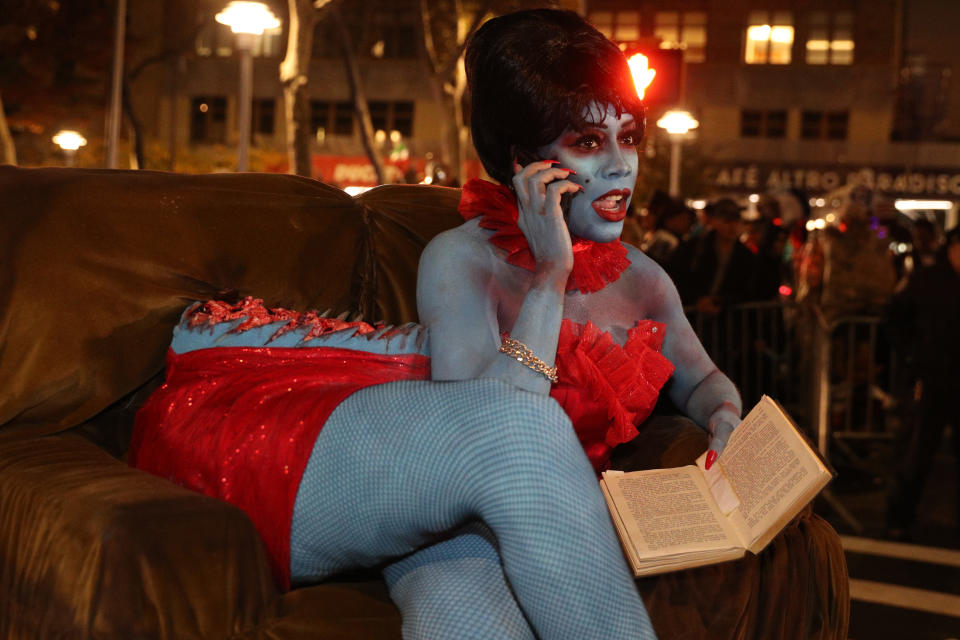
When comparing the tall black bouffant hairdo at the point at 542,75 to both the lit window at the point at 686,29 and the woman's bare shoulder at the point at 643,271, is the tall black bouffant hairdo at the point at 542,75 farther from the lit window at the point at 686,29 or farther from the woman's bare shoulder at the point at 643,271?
the lit window at the point at 686,29

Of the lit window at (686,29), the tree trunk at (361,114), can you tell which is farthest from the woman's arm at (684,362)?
the lit window at (686,29)

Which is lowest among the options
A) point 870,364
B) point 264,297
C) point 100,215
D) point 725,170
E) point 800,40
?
point 870,364

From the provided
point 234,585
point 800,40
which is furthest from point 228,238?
point 800,40

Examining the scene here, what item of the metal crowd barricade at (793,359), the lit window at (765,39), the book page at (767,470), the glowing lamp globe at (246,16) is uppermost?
the lit window at (765,39)

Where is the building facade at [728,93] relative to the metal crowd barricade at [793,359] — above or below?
above

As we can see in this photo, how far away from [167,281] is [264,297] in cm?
26

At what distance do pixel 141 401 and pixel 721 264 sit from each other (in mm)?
5386

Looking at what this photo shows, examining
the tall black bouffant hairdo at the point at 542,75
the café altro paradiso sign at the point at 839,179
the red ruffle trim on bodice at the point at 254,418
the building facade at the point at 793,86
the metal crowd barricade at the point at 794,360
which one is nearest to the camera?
the red ruffle trim on bodice at the point at 254,418

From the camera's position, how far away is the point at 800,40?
41.2 metres

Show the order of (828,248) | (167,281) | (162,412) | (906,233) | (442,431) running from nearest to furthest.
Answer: (442,431), (162,412), (167,281), (828,248), (906,233)

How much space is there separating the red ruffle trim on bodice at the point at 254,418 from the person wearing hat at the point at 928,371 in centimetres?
416

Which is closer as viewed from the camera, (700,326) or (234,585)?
(234,585)

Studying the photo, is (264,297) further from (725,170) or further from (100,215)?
(725,170)

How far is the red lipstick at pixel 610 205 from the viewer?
8.16 feet
